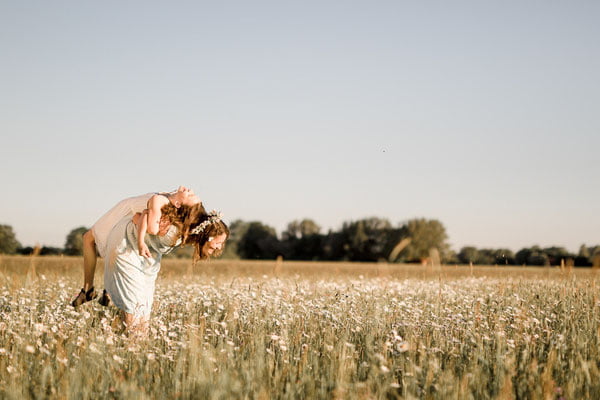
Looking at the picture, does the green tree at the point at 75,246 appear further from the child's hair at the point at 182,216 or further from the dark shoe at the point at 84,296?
the child's hair at the point at 182,216

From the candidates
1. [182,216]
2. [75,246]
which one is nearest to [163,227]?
[182,216]

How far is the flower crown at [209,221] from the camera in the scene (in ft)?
22.2

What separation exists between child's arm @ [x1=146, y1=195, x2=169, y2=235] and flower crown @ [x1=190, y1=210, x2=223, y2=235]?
46cm

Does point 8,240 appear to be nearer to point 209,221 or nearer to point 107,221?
point 107,221

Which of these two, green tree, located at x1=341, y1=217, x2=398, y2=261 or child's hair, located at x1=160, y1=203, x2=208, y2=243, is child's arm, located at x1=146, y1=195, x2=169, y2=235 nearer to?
child's hair, located at x1=160, y1=203, x2=208, y2=243

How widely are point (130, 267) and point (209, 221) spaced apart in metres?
1.12

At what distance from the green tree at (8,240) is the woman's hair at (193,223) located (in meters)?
62.3

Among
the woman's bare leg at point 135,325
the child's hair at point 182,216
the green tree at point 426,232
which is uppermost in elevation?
the green tree at point 426,232

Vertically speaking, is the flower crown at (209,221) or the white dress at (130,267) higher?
the flower crown at (209,221)

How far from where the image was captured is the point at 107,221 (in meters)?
7.25

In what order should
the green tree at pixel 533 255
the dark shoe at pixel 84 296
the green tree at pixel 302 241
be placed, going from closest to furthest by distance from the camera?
the dark shoe at pixel 84 296 < the green tree at pixel 533 255 < the green tree at pixel 302 241

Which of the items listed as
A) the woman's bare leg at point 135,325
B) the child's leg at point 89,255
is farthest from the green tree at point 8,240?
the woman's bare leg at point 135,325

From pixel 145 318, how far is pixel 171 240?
40.6 inches

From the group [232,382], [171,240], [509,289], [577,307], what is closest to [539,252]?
[577,307]
